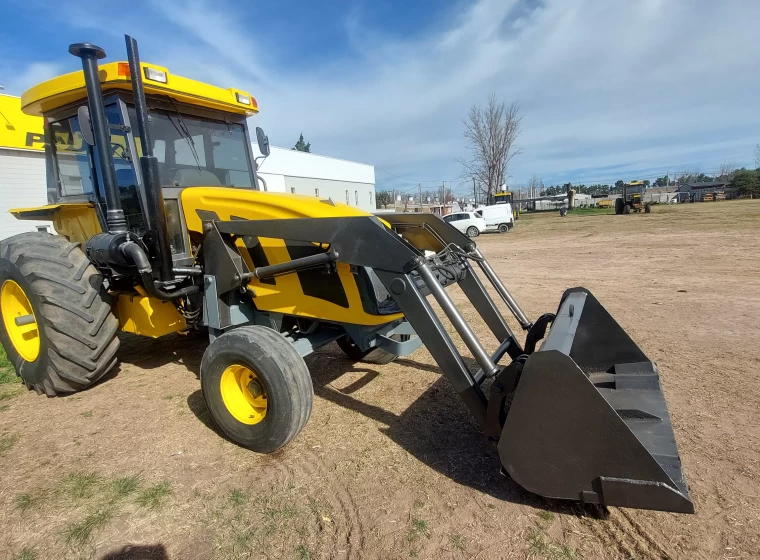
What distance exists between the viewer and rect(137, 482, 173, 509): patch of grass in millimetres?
2730

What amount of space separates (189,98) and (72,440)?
3047 mm

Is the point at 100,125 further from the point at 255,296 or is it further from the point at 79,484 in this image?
the point at 79,484

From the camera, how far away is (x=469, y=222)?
2652 cm

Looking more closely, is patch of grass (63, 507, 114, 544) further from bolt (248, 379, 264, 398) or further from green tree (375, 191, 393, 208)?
green tree (375, 191, 393, 208)

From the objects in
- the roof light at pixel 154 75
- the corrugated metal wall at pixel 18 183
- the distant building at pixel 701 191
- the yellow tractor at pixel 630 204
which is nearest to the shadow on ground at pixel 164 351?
the roof light at pixel 154 75

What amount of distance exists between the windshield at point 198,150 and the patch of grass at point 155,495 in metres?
2.44

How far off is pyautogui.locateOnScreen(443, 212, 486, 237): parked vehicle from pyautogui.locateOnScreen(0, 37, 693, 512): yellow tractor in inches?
884

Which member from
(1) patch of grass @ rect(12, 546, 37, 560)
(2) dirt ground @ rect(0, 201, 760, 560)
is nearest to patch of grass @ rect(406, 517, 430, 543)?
(2) dirt ground @ rect(0, 201, 760, 560)

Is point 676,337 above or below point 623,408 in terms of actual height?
below

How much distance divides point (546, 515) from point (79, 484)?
2.92 metres

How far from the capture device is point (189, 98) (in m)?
4.12

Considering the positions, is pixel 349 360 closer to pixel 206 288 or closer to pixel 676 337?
pixel 206 288

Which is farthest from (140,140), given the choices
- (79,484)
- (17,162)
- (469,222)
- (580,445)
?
(469,222)

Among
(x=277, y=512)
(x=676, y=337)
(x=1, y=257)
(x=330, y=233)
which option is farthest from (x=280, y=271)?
(x=676, y=337)
